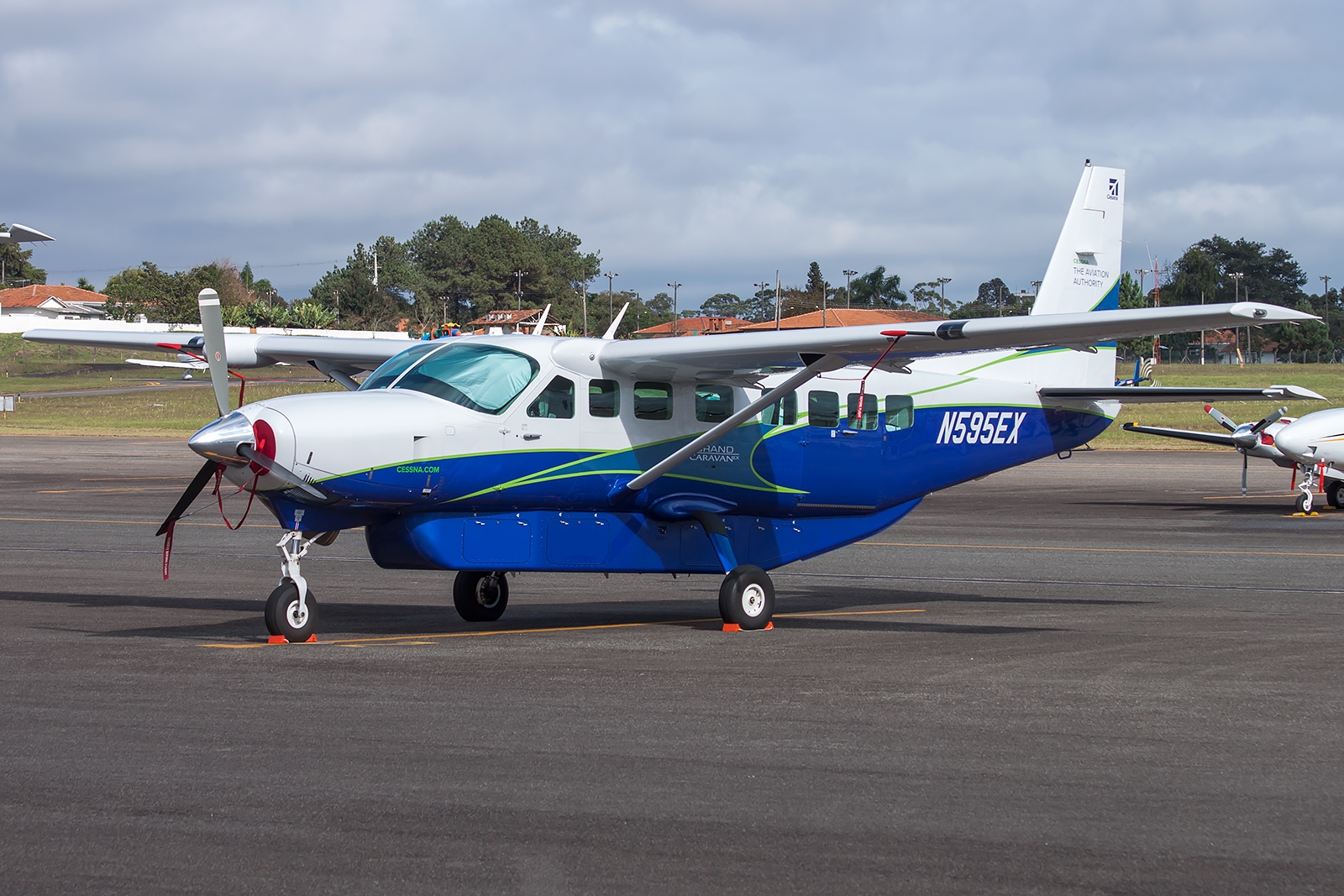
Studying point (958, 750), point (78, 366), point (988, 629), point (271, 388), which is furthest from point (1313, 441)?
point (78, 366)

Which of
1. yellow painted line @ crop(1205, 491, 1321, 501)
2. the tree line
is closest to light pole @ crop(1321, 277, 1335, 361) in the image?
the tree line

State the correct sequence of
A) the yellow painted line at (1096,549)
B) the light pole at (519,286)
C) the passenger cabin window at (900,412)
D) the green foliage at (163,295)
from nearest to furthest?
the passenger cabin window at (900,412), the yellow painted line at (1096,549), the green foliage at (163,295), the light pole at (519,286)

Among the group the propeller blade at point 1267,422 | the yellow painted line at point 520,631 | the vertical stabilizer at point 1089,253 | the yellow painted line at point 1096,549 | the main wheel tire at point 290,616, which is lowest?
the yellow painted line at point 1096,549

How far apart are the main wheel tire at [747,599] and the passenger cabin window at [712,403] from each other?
5.08 feet

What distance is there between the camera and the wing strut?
11688mm

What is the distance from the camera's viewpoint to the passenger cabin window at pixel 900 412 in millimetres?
13938

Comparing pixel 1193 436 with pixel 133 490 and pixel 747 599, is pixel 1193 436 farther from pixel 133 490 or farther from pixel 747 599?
pixel 133 490

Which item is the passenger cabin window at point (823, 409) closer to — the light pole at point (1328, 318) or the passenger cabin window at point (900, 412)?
the passenger cabin window at point (900, 412)

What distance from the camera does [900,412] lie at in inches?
551

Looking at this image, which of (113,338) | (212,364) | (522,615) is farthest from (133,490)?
(212,364)

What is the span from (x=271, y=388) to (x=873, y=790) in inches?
2880

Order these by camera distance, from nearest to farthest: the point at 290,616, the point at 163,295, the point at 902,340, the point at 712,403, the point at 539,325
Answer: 1. the point at 290,616
2. the point at 902,340
3. the point at 712,403
4. the point at 539,325
5. the point at 163,295

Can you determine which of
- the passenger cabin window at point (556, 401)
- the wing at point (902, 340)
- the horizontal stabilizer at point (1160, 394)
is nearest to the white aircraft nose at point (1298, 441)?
the horizontal stabilizer at point (1160, 394)

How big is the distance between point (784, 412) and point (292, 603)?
5.31 m
